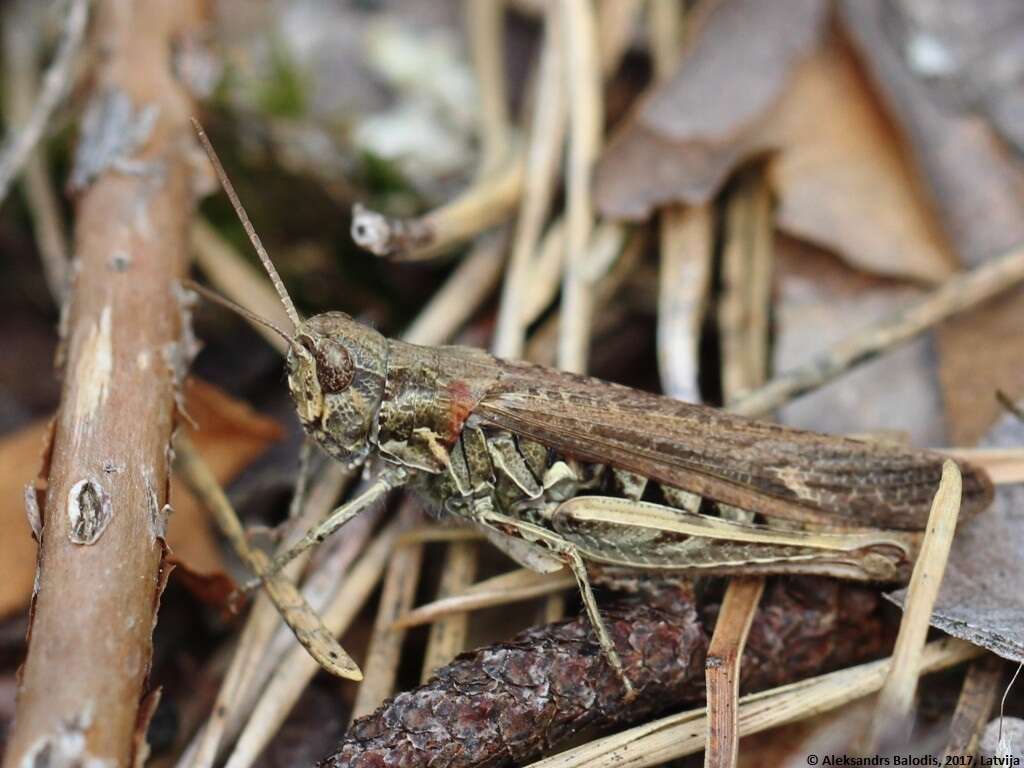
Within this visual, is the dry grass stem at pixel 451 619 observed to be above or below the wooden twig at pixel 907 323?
below

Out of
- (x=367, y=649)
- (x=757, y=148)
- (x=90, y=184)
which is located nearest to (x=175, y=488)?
(x=367, y=649)

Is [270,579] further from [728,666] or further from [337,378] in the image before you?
[728,666]

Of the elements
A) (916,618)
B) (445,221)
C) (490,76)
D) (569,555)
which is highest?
(490,76)

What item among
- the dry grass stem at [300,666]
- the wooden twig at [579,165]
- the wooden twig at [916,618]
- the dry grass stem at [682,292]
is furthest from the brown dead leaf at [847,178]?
the dry grass stem at [300,666]

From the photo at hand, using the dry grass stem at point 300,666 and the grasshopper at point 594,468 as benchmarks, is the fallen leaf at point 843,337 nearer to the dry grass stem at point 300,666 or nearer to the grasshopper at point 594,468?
the grasshopper at point 594,468

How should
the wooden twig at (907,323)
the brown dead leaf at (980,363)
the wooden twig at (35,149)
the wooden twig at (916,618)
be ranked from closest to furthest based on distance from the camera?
the wooden twig at (916,618) → the brown dead leaf at (980,363) → the wooden twig at (907,323) → the wooden twig at (35,149)

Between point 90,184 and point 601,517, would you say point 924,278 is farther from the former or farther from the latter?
point 90,184

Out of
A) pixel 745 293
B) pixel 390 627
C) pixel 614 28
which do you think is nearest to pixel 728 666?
pixel 390 627
